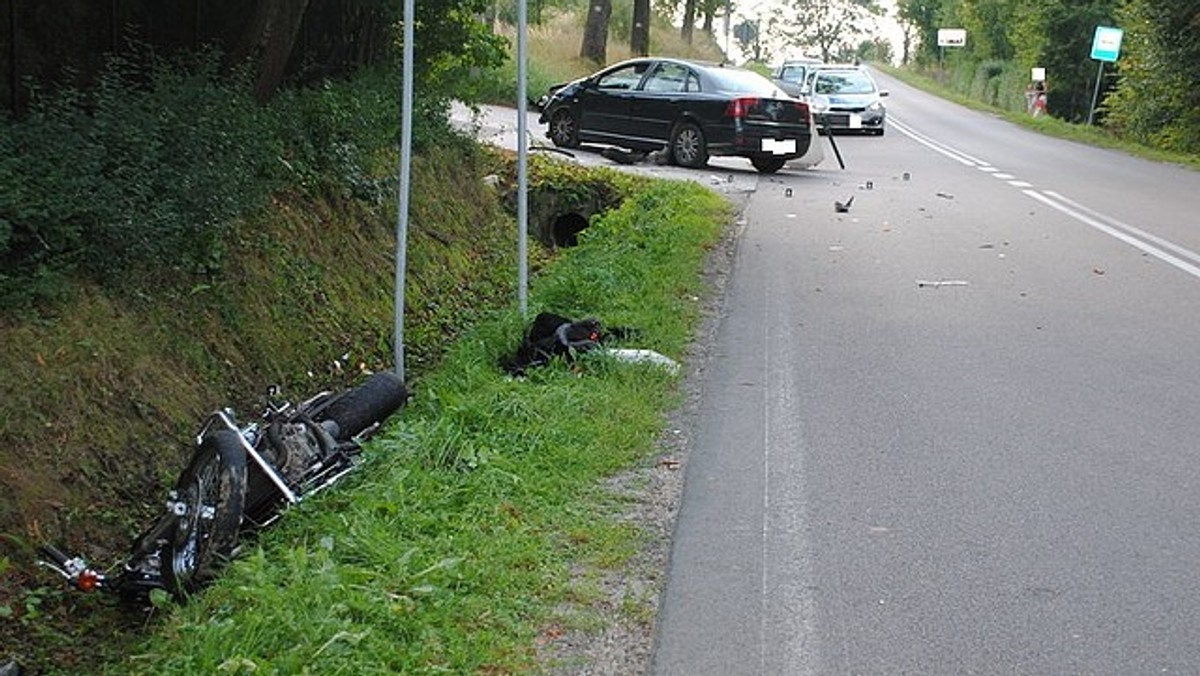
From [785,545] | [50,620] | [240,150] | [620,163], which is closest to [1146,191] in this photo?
[620,163]

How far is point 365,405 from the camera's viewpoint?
701cm

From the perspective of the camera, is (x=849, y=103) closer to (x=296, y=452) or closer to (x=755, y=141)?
(x=755, y=141)

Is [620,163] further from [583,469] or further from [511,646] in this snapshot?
[511,646]

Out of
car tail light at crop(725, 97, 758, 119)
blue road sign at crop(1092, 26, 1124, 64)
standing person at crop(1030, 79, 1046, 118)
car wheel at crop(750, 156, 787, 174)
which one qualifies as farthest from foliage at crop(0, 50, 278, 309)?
standing person at crop(1030, 79, 1046, 118)

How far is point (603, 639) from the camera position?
452 cm

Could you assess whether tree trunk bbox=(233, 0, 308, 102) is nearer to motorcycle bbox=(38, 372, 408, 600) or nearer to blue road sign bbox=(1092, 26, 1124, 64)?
motorcycle bbox=(38, 372, 408, 600)

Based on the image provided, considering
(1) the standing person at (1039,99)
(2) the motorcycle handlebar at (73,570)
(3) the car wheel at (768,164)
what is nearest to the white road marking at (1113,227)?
(3) the car wheel at (768,164)

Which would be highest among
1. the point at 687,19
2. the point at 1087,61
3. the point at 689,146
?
the point at 689,146

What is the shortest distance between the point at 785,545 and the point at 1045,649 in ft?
3.93

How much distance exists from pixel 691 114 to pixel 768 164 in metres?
1.51

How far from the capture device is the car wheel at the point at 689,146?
68.3 feet

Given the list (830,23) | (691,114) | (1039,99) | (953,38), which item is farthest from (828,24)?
(691,114)

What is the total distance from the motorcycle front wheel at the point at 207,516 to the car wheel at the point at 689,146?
15.7 metres

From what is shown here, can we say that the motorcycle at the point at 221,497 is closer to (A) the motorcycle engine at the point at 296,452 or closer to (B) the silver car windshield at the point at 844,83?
(A) the motorcycle engine at the point at 296,452
